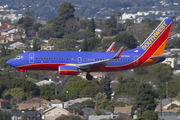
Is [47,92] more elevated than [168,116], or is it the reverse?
[47,92]

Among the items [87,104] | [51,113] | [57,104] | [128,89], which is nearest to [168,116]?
[87,104]

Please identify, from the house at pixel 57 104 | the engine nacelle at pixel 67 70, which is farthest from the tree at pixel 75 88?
the engine nacelle at pixel 67 70

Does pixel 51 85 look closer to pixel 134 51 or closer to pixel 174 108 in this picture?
pixel 174 108

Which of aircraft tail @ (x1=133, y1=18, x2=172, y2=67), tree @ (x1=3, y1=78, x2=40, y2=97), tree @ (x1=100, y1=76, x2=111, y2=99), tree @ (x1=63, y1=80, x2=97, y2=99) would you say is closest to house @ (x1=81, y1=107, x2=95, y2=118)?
tree @ (x1=63, y1=80, x2=97, y2=99)

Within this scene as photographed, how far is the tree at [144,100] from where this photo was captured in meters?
101

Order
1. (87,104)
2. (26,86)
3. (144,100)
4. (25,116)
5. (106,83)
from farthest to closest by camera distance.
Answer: (106,83)
(26,86)
(87,104)
(144,100)
(25,116)

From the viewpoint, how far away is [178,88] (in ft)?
383

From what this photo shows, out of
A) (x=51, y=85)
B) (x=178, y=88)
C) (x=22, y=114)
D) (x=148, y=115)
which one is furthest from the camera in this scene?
(x=51, y=85)

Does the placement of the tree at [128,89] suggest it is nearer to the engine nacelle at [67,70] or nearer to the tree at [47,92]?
the tree at [47,92]

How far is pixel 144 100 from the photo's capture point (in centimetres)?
10412

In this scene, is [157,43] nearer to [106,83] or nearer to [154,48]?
[154,48]

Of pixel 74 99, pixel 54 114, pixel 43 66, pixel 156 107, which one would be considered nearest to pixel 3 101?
pixel 74 99

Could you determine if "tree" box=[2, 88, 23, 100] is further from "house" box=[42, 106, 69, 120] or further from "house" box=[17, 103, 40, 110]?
"house" box=[42, 106, 69, 120]

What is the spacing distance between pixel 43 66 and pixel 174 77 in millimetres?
16888
